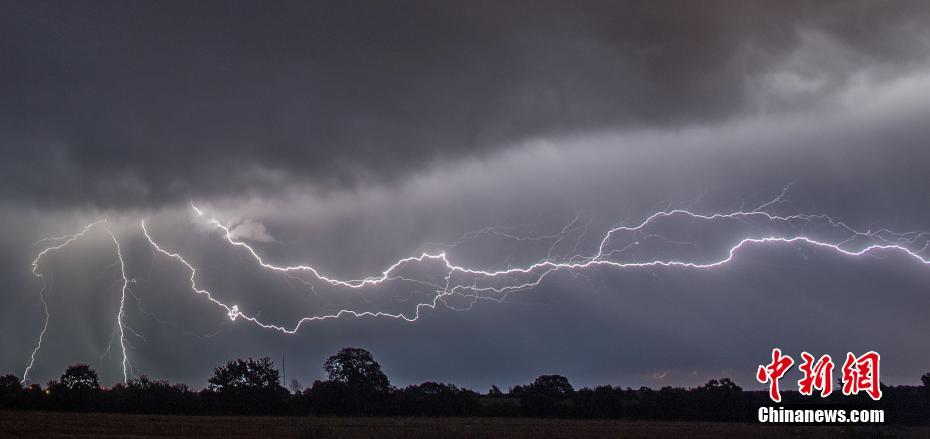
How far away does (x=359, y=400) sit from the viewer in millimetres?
58562

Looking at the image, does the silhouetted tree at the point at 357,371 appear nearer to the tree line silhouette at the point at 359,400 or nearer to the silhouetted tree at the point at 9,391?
the tree line silhouette at the point at 359,400

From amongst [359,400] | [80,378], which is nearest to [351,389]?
[359,400]

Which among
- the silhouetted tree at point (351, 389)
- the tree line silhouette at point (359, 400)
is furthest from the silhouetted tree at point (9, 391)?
the silhouetted tree at point (351, 389)

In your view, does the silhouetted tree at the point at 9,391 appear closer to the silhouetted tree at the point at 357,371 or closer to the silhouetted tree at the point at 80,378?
the silhouetted tree at the point at 80,378

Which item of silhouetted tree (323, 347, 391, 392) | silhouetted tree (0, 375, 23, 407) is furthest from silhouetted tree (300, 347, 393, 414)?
silhouetted tree (0, 375, 23, 407)

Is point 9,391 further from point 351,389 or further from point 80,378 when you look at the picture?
point 351,389

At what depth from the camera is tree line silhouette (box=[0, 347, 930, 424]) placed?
5447 cm

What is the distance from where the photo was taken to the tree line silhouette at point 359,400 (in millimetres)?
54469

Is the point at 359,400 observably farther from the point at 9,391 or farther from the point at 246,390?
the point at 9,391

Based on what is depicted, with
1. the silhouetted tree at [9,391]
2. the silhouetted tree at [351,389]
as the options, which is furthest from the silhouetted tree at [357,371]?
the silhouetted tree at [9,391]

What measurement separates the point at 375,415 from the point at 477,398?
8.83m

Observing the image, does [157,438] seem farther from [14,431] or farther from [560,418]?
[560,418]

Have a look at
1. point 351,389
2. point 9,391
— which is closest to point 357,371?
point 351,389

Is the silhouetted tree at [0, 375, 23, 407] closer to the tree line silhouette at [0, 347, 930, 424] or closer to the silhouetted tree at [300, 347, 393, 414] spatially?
the tree line silhouette at [0, 347, 930, 424]
